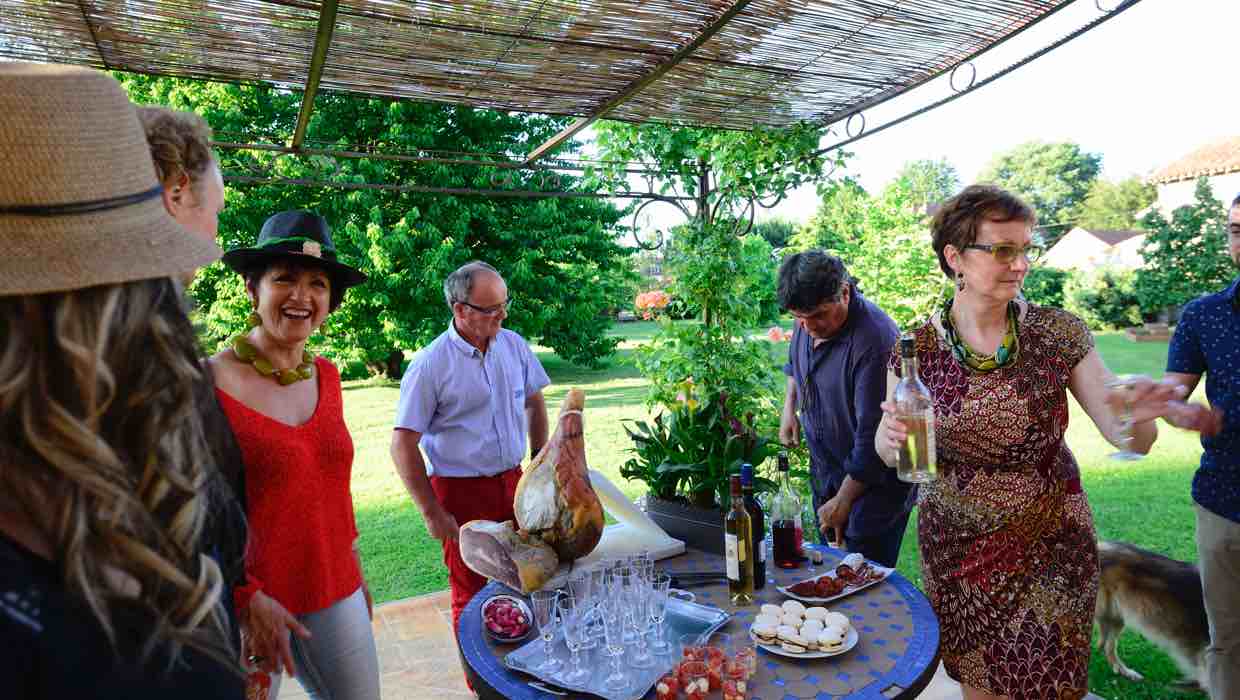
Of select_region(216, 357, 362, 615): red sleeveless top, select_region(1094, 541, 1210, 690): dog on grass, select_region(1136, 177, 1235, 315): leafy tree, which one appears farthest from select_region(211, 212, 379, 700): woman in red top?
select_region(1136, 177, 1235, 315): leafy tree

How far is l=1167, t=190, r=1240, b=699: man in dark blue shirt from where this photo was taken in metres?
2.58

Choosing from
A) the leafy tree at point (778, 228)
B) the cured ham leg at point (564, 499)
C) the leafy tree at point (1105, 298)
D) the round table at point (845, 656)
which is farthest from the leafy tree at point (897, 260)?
the leafy tree at point (778, 228)

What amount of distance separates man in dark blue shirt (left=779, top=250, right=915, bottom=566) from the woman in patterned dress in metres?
0.72

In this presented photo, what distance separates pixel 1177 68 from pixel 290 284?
54138 mm

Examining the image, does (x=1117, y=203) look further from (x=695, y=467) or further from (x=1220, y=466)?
(x=695, y=467)

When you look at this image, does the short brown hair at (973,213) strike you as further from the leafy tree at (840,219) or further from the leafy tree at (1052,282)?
the leafy tree at (1052,282)

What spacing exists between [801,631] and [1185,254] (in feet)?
84.9

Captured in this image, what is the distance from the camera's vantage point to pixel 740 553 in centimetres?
219

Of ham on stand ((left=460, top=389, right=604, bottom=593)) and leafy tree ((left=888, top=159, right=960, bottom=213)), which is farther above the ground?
leafy tree ((left=888, top=159, right=960, bottom=213))

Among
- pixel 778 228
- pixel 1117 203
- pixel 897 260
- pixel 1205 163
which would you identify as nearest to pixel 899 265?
pixel 897 260

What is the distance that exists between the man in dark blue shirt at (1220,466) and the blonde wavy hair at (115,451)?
308cm

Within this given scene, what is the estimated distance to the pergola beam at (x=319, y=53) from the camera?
2.30 meters

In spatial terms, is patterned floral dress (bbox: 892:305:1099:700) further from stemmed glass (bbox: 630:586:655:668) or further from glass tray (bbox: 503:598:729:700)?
stemmed glass (bbox: 630:586:655:668)

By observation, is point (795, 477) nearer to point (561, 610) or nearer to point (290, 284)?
point (561, 610)
